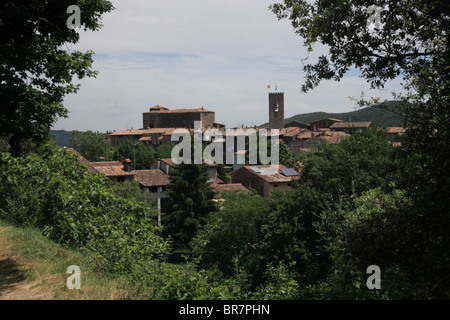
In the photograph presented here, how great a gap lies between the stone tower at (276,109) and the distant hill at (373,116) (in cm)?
1848

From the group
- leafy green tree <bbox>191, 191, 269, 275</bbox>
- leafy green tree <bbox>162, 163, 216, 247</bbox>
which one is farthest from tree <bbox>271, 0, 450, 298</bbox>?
leafy green tree <bbox>162, 163, 216, 247</bbox>

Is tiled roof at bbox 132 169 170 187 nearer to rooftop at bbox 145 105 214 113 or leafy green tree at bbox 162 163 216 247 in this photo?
leafy green tree at bbox 162 163 216 247

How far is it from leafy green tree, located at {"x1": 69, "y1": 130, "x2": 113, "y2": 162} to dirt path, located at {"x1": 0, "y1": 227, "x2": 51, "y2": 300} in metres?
65.8

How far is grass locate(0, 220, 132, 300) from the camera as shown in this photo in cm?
523

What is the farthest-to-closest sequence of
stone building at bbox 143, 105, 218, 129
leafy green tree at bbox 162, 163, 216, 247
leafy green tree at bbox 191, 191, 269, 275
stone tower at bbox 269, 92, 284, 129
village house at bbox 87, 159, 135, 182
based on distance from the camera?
stone building at bbox 143, 105, 218, 129
stone tower at bbox 269, 92, 284, 129
village house at bbox 87, 159, 135, 182
leafy green tree at bbox 162, 163, 216, 247
leafy green tree at bbox 191, 191, 269, 275

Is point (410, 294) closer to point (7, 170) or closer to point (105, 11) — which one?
point (105, 11)

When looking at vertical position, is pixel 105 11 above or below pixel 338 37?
above

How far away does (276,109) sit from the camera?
→ 109 metres

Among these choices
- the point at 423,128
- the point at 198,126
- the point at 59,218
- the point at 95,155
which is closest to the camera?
the point at 423,128

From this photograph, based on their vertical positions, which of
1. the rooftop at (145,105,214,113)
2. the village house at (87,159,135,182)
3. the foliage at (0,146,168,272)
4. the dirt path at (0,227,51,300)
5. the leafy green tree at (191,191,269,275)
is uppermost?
the rooftop at (145,105,214,113)

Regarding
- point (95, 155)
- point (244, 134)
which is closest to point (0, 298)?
point (95, 155)

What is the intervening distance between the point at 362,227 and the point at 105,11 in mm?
5995

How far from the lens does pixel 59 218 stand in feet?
27.8

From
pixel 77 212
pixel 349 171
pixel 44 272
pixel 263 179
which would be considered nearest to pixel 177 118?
pixel 263 179
